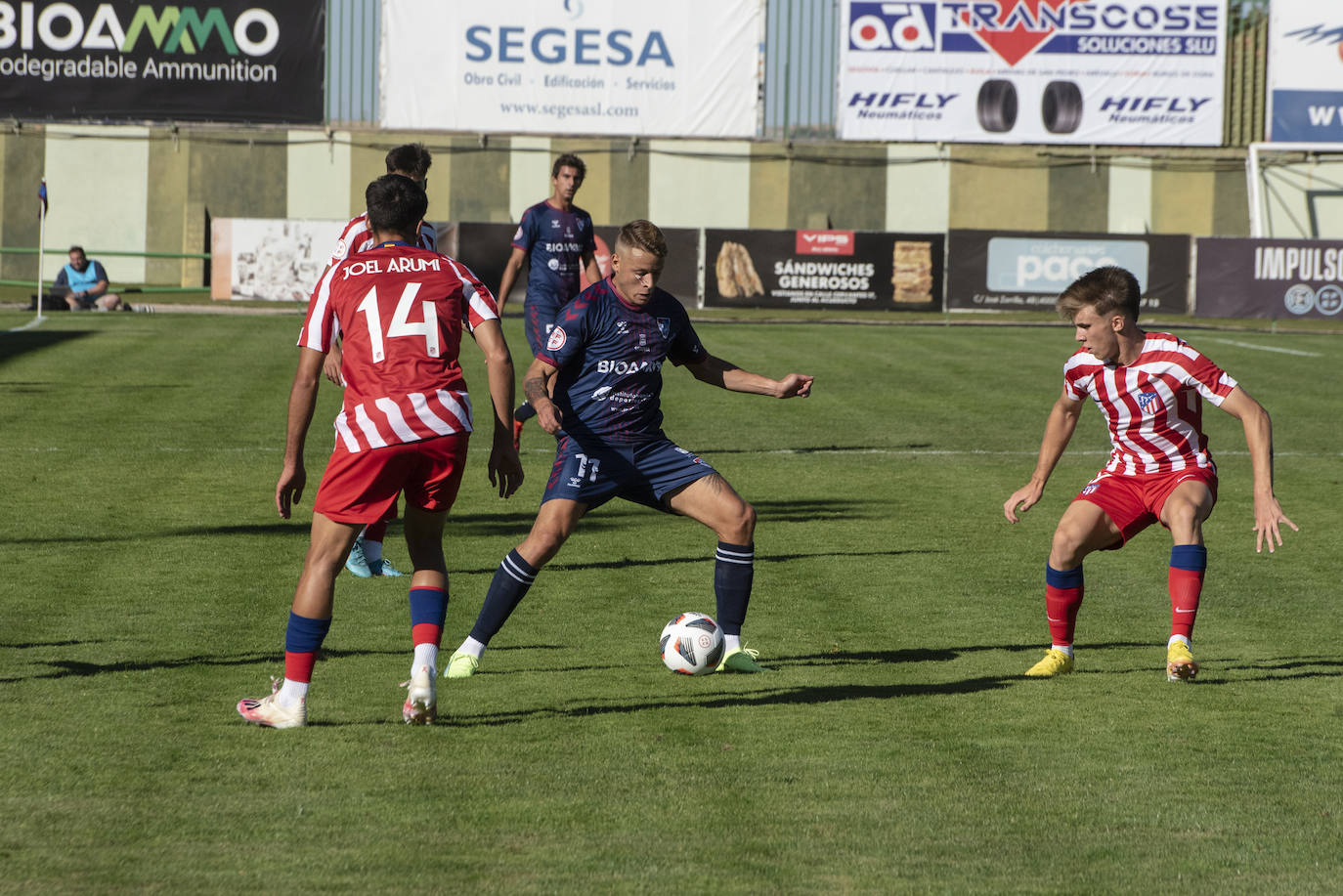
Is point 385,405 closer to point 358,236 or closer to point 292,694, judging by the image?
point 292,694

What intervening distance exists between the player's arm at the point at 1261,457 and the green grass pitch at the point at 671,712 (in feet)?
2.38

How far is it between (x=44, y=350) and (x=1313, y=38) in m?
33.0

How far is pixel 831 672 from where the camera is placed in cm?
716

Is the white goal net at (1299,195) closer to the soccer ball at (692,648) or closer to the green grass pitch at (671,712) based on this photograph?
the green grass pitch at (671,712)

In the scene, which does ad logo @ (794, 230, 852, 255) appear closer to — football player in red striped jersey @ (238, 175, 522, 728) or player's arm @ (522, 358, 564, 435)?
player's arm @ (522, 358, 564, 435)

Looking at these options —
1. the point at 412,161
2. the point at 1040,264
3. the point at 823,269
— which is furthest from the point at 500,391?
the point at 1040,264

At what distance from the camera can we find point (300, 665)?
591 centimetres

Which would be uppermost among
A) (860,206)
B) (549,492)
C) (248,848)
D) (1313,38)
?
(1313,38)

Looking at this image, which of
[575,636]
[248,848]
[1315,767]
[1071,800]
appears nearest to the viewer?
[248,848]

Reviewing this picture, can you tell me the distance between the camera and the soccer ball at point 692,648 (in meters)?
7.03

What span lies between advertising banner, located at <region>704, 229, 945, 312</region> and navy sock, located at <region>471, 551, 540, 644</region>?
28501 mm

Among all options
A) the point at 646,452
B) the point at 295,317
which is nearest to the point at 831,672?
the point at 646,452

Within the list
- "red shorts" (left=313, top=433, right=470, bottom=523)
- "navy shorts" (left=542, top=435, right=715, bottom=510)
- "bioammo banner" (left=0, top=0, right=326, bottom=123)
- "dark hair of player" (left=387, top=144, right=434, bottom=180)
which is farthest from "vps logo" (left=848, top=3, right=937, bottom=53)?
"red shorts" (left=313, top=433, right=470, bottom=523)

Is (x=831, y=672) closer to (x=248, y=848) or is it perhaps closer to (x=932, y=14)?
(x=248, y=848)
